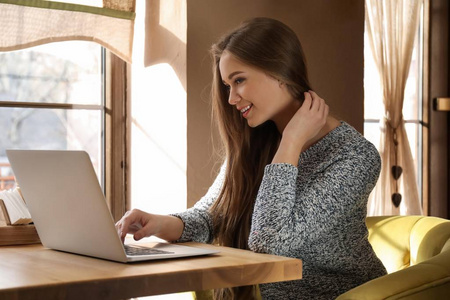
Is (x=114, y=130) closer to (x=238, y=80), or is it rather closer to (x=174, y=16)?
(x=174, y=16)

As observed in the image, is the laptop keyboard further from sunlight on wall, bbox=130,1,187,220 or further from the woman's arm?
sunlight on wall, bbox=130,1,187,220

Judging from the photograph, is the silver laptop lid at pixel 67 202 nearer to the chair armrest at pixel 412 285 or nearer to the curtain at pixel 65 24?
the chair armrest at pixel 412 285

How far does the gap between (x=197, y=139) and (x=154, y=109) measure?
243 mm

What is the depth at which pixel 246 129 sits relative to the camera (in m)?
2.25

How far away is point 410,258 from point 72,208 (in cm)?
113

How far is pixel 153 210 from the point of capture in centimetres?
289

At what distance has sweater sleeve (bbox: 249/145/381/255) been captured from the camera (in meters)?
1.78

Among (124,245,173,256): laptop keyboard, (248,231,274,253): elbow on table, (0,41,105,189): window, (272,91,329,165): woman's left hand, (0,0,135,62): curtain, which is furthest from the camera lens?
(0,41,105,189): window

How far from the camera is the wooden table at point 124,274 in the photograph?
48.6 inches

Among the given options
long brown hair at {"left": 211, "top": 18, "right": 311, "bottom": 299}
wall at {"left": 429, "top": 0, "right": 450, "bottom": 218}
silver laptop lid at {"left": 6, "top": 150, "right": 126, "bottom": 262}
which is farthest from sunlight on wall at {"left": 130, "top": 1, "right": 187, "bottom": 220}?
wall at {"left": 429, "top": 0, "right": 450, "bottom": 218}

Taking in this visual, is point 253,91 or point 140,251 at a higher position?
point 253,91

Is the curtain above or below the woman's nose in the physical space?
above

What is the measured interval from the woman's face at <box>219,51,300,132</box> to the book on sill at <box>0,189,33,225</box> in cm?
69

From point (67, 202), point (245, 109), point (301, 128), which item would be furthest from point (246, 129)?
point (67, 202)
